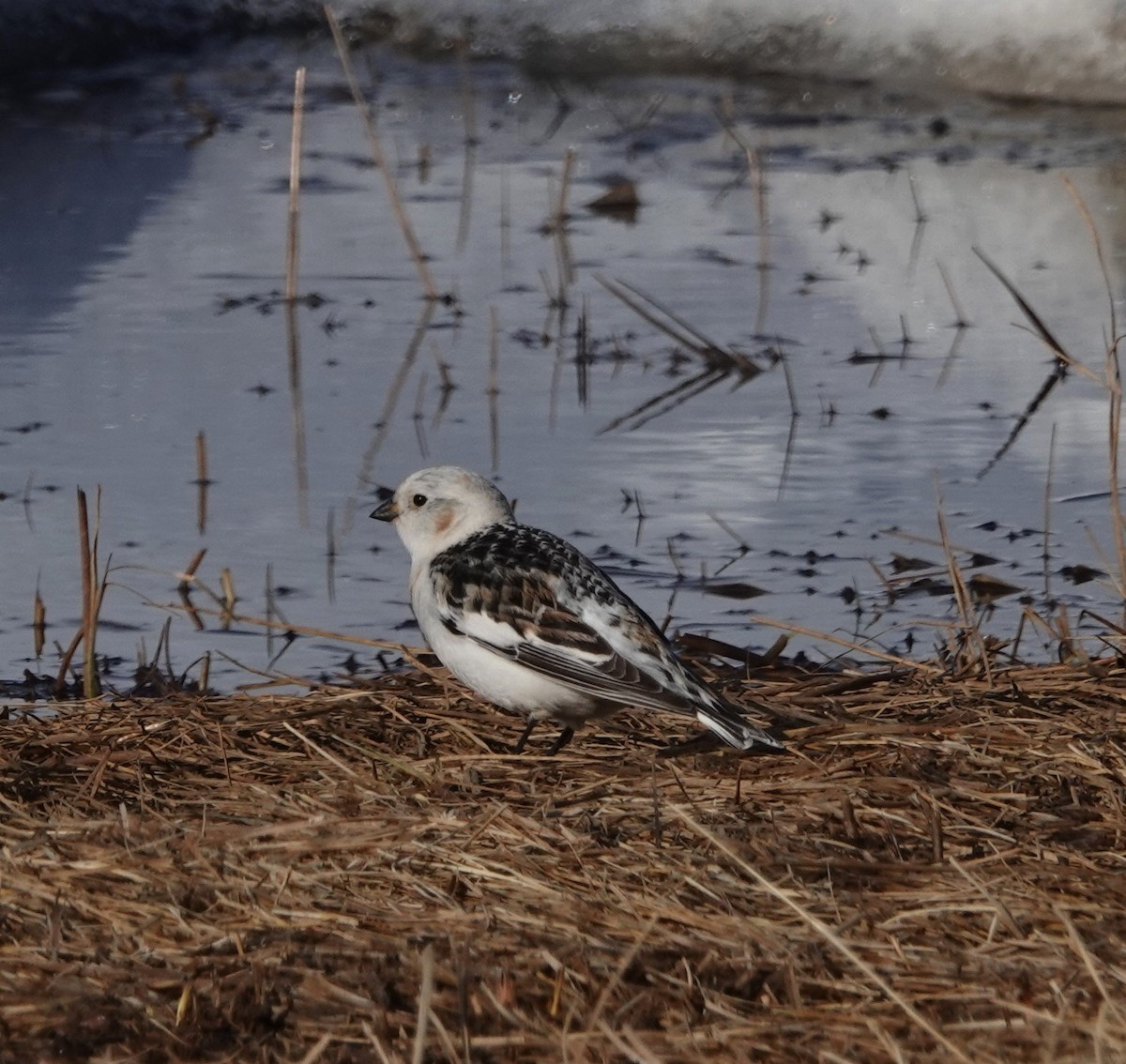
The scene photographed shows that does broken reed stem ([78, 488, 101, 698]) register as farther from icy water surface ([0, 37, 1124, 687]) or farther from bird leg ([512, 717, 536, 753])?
bird leg ([512, 717, 536, 753])

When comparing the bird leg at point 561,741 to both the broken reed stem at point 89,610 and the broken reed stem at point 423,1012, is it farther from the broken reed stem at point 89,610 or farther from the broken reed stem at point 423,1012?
the broken reed stem at point 423,1012

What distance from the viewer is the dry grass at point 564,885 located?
319cm

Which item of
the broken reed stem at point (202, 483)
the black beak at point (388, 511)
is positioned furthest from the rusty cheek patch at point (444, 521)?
the broken reed stem at point (202, 483)

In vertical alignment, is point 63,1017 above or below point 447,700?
above

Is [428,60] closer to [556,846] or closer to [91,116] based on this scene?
[91,116]

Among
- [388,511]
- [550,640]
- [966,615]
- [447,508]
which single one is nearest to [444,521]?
[447,508]

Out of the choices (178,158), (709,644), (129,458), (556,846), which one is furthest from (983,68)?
(556,846)

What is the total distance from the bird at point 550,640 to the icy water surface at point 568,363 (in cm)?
97

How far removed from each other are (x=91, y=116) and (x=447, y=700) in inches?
388

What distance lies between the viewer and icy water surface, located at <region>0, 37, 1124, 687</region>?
21.7 ft

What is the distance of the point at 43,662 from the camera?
596 cm

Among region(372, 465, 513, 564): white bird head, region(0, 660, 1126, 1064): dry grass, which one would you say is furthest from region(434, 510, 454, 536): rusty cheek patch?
region(0, 660, 1126, 1064): dry grass

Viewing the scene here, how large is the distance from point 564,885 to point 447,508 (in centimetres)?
200

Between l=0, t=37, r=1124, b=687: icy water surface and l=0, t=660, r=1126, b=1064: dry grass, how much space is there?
1.21 meters
